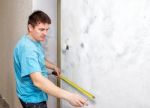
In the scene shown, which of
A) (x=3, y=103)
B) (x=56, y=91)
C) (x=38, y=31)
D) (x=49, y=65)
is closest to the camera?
(x=56, y=91)

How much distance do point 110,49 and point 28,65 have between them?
49cm

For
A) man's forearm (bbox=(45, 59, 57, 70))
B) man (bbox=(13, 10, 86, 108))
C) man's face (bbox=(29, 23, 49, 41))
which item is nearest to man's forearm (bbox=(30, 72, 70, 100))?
man (bbox=(13, 10, 86, 108))

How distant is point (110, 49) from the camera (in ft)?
4.66

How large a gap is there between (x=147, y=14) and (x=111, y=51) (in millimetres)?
313

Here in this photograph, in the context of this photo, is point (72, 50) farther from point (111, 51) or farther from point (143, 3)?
point (143, 3)

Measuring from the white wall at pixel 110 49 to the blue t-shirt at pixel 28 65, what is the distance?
0.28 meters

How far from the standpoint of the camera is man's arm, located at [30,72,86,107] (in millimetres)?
1327

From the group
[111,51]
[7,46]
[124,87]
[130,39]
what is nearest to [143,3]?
[130,39]

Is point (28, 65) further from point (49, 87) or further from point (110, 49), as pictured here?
point (110, 49)

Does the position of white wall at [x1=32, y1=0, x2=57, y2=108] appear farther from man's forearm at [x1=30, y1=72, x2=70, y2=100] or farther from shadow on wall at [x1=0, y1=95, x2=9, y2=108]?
shadow on wall at [x1=0, y1=95, x2=9, y2=108]

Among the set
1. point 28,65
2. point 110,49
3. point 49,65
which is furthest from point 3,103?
point 110,49

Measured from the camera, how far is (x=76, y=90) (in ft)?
5.71

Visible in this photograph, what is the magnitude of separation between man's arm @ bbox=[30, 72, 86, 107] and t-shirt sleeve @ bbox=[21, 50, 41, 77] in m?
0.03

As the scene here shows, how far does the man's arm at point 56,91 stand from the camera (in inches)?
52.2
